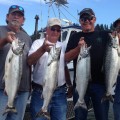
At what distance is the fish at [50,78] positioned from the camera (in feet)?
18.2

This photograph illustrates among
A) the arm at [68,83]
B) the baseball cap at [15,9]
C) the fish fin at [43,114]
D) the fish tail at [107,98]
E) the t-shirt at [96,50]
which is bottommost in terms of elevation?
the fish fin at [43,114]

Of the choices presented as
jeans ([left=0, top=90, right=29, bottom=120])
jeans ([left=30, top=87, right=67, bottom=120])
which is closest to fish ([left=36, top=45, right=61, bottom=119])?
jeans ([left=30, top=87, right=67, bottom=120])

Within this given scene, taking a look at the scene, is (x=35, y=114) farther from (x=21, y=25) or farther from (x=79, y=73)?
(x=21, y=25)

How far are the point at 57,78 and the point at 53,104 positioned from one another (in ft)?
1.56

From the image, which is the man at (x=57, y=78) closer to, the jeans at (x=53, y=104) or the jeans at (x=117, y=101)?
the jeans at (x=53, y=104)

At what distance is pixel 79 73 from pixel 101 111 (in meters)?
0.86

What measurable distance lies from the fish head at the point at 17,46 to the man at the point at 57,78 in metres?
0.24

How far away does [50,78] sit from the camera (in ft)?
18.4

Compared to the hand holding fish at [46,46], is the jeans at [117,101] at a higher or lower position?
lower

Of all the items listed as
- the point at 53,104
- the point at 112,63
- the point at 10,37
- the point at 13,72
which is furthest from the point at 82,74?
the point at 10,37

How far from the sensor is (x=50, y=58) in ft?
18.3

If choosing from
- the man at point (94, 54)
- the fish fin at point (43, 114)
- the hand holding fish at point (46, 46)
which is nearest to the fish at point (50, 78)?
the fish fin at point (43, 114)

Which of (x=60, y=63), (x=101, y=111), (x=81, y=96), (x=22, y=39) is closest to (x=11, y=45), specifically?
(x=22, y=39)

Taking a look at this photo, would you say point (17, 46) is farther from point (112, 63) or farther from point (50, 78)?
point (112, 63)
